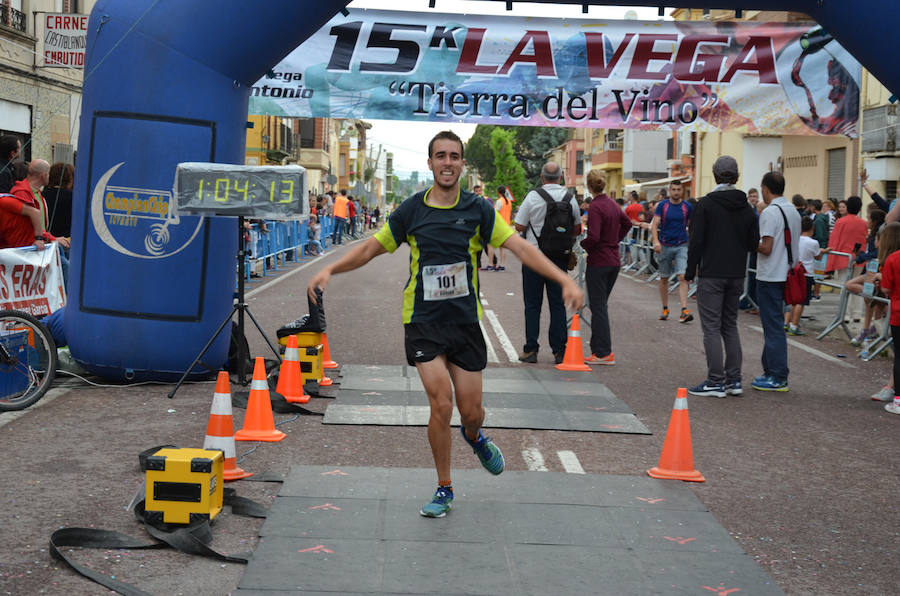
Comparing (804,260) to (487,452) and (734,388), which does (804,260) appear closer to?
(734,388)

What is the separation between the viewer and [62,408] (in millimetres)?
8453

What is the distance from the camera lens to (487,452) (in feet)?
19.4

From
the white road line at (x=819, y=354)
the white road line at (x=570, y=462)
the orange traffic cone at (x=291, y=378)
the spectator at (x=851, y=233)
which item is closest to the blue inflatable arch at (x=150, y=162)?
the orange traffic cone at (x=291, y=378)

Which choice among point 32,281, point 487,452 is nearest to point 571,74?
point 32,281

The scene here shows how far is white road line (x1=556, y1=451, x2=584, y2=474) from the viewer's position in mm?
6860

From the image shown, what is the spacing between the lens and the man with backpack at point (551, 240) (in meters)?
11.6

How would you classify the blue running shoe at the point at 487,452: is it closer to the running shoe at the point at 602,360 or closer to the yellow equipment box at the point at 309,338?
the yellow equipment box at the point at 309,338

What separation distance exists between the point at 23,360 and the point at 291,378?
2041 millimetres

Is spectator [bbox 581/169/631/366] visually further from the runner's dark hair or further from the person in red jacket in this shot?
the runner's dark hair

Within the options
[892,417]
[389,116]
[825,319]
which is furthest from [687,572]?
[825,319]

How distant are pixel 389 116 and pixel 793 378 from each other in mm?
5931

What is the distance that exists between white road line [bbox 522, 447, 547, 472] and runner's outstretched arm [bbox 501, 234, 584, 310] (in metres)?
1.64

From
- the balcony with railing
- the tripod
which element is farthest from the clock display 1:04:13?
the balcony with railing

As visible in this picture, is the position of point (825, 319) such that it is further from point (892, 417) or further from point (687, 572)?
point (687, 572)
